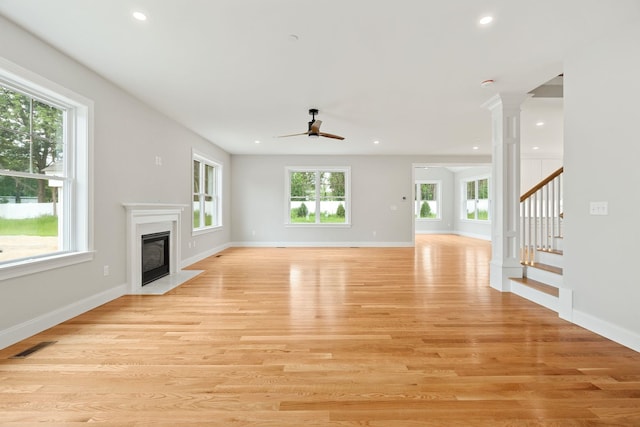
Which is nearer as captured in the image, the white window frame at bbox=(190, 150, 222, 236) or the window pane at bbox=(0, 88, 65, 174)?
the window pane at bbox=(0, 88, 65, 174)

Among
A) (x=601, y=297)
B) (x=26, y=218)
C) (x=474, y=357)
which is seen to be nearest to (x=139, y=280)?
(x=26, y=218)

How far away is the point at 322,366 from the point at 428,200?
11811mm

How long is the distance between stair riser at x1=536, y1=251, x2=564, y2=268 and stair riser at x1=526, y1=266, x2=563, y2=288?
0.31 m

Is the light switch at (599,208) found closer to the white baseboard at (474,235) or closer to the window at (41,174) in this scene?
the window at (41,174)

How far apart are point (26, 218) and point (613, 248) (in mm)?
→ 5229

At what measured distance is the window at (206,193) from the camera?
21.7ft

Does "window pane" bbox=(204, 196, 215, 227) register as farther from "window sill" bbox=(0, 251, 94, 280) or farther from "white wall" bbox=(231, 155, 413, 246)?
"window sill" bbox=(0, 251, 94, 280)

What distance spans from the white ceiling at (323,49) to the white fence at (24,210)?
1519 millimetres

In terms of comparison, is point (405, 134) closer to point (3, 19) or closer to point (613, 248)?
point (613, 248)

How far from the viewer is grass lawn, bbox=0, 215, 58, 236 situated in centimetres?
259

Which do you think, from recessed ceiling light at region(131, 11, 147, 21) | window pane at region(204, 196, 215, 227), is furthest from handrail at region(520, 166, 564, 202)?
window pane at region(204, 196, 215, 227)

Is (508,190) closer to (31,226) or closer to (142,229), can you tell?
(142,229)

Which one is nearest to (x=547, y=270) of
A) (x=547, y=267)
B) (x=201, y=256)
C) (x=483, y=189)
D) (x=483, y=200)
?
(x=547, y=267)

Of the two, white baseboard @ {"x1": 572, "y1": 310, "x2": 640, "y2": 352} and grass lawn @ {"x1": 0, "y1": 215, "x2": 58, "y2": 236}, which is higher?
grass lawn @ {"x1": 0, "y1": 215, "x2": 58, "y2": 236}
